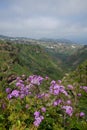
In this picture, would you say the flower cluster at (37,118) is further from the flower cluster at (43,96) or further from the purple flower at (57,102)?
the purple flower at (57,102)

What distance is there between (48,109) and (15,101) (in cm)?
110

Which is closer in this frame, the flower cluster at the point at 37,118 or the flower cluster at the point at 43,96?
the flower cluster at the point at 37,118

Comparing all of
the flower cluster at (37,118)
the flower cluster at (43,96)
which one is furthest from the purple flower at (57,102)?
the flower cluster at (37,118)

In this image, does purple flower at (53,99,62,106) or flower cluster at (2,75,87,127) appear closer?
flower cluster at (2,75,87,127)

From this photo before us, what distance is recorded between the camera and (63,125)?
8469 mm

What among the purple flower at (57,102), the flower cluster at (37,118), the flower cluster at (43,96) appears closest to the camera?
the flower cluster at (37,118)

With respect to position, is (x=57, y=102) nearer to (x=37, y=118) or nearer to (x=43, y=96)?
(x=43, y=96)

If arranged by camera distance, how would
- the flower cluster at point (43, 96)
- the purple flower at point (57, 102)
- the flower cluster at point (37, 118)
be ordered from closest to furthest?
1. the flower cluster at point (37, 118)
2. the flower cluster at point (43, 96)
3. the purple flower at point (57, 102)

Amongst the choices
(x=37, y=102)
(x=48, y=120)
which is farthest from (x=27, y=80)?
(x=48, y=120)

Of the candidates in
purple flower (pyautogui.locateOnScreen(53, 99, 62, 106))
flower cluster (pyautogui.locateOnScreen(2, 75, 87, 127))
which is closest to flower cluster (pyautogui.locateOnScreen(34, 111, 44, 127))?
flower cluster (pyautogui.locateOnScreen(2, 75, 87, 127))

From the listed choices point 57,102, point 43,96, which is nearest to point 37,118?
point 57,102

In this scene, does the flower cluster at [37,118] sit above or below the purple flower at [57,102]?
below

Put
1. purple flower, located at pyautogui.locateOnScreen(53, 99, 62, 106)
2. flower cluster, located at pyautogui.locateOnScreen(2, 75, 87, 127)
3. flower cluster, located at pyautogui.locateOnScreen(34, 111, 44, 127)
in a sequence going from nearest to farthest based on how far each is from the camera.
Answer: flower cluster, located at pyautogui.locateOnScreen(34, 111, 44, 127) < flower cluster, located at pyautogui.locateOnScreen(2, 75, 87, 127) < purple flower, located at pyautogui.locateOnScreen(53, 99, 62, 106)

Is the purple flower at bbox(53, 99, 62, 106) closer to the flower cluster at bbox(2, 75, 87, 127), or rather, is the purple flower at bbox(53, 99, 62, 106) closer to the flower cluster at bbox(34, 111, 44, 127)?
the flower cluster at bbox(2, 75, 87, 127)
